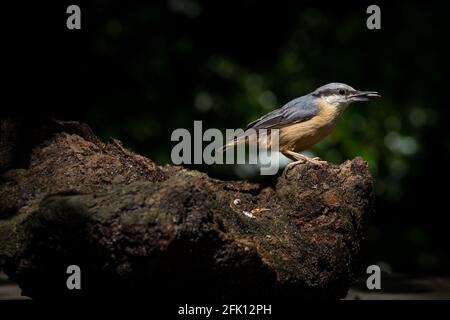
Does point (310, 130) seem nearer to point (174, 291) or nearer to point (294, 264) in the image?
point (294, 264)

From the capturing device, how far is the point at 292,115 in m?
4.87

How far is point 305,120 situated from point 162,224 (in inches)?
92.2

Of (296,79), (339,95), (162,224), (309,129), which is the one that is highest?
(296,79)

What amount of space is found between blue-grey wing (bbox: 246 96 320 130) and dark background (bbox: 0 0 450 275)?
0.86m

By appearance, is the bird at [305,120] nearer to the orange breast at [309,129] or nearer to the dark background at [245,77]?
the orange breast at [309,129]

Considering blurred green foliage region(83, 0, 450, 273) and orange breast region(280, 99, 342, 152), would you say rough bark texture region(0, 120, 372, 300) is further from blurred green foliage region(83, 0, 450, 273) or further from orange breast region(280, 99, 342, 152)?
blurred green foliage region(83, 0, 450, 273)

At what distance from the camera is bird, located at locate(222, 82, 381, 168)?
481cm

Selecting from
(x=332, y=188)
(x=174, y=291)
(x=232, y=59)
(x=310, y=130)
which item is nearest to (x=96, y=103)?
(x=232, y=59)

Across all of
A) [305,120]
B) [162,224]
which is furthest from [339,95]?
[162,224]

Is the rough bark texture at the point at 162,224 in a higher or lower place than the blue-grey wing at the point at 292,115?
lower

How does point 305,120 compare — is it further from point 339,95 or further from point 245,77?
point 245,77

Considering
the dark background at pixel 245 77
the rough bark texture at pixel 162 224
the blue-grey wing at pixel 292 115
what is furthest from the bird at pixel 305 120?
the rough bark texture at pixel 162 224

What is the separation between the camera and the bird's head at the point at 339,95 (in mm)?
4898
